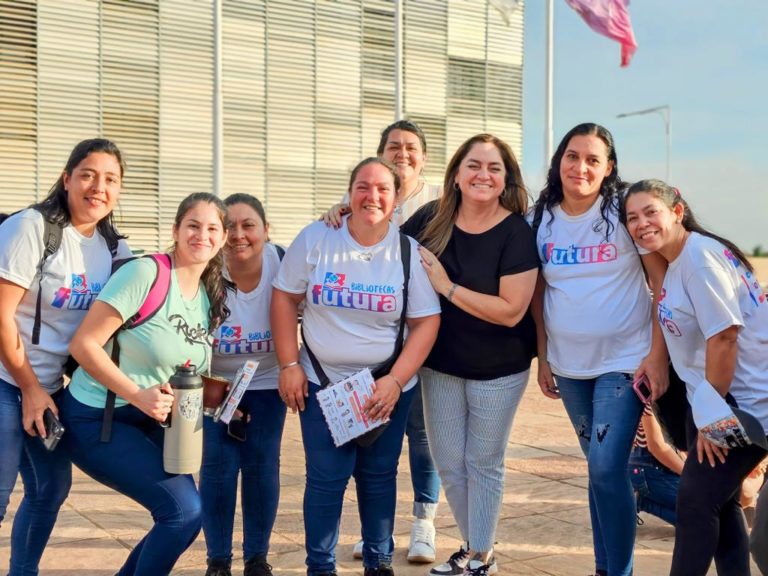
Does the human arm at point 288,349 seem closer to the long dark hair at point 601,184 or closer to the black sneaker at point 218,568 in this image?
the black sneaker at point 218,568

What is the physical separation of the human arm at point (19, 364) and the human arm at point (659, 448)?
314 cm

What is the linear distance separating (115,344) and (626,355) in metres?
2.23

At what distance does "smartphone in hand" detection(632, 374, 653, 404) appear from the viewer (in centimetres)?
409

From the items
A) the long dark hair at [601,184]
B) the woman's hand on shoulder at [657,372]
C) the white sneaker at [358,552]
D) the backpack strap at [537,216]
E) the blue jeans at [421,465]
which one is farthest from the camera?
the blue jeans at [421,465]

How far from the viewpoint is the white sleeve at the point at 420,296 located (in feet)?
14.2

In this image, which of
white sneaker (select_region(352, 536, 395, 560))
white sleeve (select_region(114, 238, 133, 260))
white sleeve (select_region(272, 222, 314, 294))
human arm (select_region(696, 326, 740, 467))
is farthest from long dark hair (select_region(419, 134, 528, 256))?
white sneaker (select_region(352, 536, 395, 560))

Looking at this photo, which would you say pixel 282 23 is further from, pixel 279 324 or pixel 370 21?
pixel 279 324

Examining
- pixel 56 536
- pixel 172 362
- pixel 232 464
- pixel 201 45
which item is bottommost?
pixel 56 536

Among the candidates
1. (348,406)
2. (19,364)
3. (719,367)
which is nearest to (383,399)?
(348,406)

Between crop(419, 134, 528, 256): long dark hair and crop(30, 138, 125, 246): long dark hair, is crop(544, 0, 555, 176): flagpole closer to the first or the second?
crop(419, 134, 528, 256): long dark hair

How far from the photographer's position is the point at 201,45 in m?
23.5

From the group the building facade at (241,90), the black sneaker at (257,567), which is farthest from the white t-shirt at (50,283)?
the building facade at (241,90)

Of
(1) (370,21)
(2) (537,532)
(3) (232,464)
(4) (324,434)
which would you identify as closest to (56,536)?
(3) (232,464)

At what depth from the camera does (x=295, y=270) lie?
170 inches
